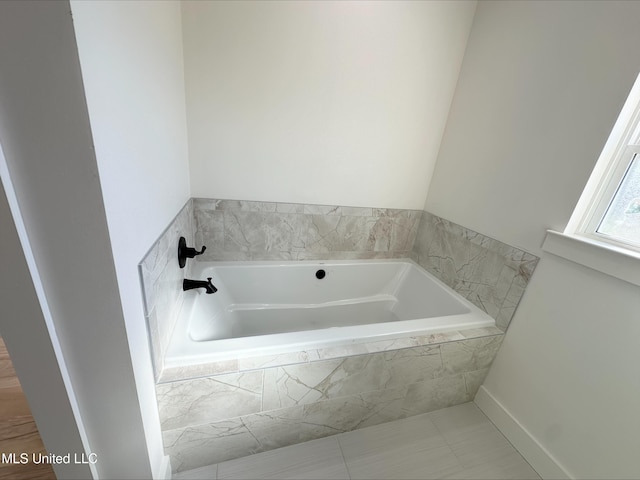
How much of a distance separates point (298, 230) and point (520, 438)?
5.29 ft

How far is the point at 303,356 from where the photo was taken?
0.98 meters

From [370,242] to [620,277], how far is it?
121 centimetres

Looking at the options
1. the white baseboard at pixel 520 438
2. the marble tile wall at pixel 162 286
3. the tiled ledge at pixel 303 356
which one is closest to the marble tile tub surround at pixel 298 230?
the marble tile wall at pixel 162 286

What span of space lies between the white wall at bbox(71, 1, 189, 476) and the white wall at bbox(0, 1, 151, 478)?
20 millimetres

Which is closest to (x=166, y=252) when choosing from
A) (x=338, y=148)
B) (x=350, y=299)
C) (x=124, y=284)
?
(x=124, y=284)

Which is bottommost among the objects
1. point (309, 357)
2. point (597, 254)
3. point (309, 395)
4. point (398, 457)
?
point (398, 457)

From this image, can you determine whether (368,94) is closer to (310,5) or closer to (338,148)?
(338,148)

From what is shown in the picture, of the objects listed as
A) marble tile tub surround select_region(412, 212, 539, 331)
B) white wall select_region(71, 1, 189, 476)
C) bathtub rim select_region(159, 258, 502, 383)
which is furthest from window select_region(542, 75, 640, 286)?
white wall select_region(71, 1, 189, 476)

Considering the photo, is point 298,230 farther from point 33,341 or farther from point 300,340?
point 33,341

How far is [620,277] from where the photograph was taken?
894mm

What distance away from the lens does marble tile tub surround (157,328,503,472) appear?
91 centimetres

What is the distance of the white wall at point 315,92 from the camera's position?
4.23ft

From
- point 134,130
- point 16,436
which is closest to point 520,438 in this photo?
point 134,130

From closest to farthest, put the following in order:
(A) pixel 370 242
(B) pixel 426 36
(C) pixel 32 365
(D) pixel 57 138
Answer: (D) pixel 57 138
(C) pixel 32 365
(B) pixel 426 36
(A) pixel 370 242
